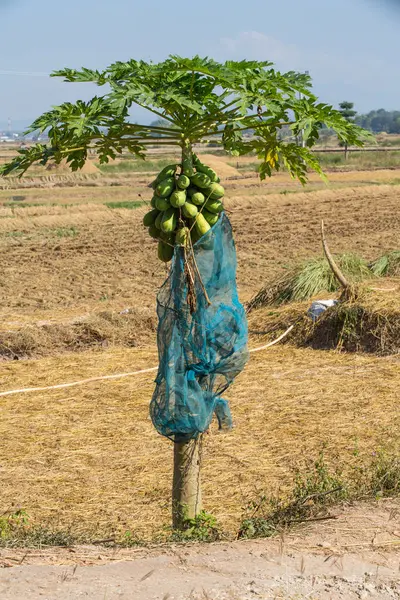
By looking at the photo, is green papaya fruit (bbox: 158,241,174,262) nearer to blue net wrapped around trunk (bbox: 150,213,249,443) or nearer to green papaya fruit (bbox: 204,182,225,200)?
blue net wrapped around trunk (bbox: 150,213,249,443)

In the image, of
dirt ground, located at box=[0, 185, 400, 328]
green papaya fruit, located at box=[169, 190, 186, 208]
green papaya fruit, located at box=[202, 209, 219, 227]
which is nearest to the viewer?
green papaya fruit, located at box=[169, 190, 186, 208]

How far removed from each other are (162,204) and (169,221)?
0.27 feet

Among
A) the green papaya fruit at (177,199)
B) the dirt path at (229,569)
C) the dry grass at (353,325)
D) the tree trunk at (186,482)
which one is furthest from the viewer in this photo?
the dry grass at (353,325)

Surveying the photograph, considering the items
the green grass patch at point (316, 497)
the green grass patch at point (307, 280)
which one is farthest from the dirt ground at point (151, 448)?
the green grass patch at point (307, 280)

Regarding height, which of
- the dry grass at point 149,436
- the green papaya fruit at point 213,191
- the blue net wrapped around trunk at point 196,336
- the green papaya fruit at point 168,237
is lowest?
the dry grass at point 149,436

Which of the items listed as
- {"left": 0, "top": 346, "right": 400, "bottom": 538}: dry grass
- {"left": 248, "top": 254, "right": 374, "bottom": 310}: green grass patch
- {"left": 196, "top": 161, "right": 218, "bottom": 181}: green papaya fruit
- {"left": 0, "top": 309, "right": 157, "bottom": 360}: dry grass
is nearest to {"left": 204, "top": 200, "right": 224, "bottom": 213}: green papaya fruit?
{"left": 196, "top": 161, "right": 218, "bottom": 181}: green papaya fruit

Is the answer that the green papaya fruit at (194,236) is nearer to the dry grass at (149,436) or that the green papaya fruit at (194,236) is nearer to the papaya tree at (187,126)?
the papaya tree at (187,126)

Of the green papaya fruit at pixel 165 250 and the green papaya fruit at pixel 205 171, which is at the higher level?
the green papaya fruit at pixel 205 171

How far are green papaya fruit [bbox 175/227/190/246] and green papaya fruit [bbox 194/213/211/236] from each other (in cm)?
7

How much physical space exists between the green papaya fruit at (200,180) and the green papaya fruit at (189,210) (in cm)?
9

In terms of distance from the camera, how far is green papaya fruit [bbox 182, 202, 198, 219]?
3.92 m

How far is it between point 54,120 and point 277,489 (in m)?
2.75

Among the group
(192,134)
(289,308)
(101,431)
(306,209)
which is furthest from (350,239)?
(192,134)

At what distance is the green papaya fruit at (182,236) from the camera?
155 inches
